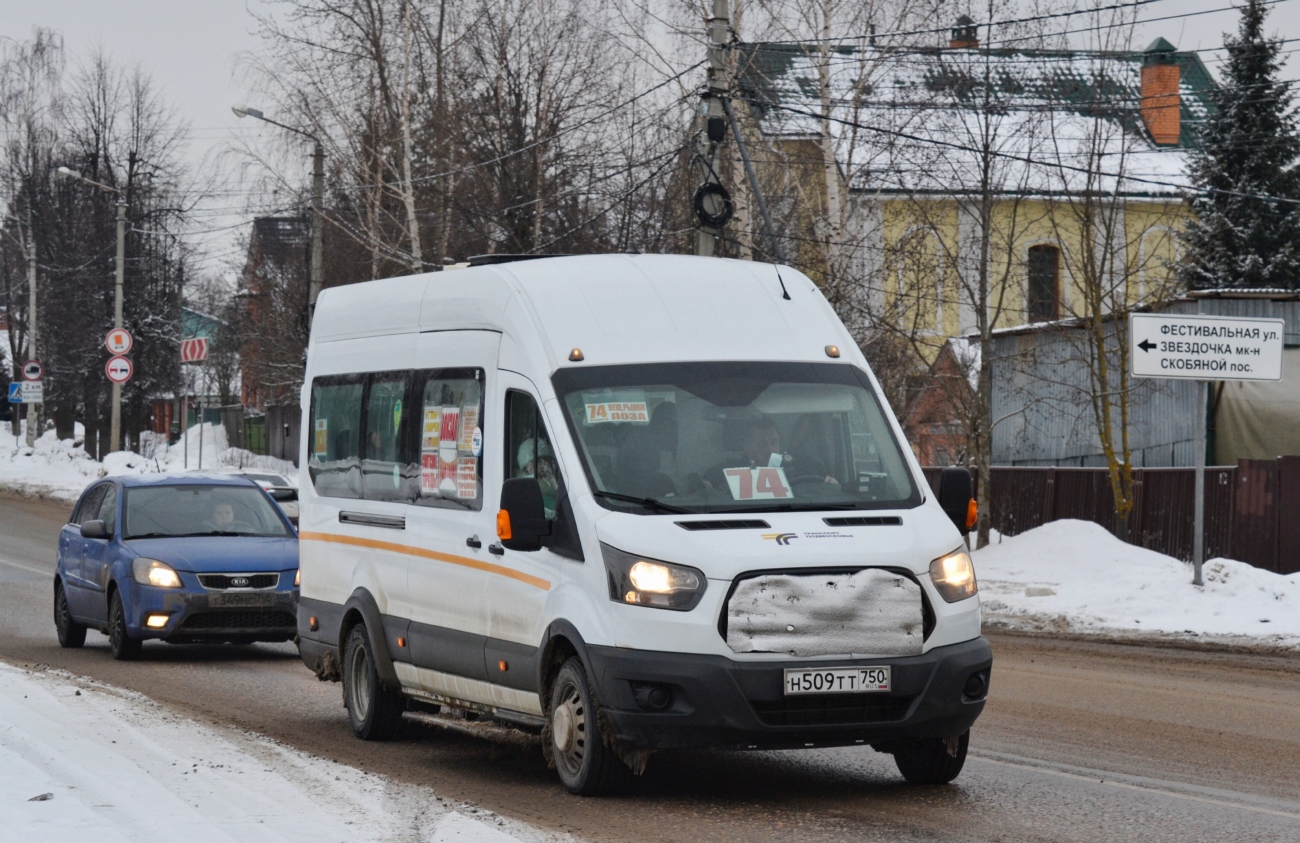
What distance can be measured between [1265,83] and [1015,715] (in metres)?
35.1

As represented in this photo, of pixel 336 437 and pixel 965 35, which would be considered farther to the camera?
pixel 965 35

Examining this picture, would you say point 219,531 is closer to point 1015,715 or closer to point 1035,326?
point 1015,715

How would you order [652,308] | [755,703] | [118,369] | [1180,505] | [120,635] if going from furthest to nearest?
[118,369], [1180,505], [120,635], [652,308], [755,703]

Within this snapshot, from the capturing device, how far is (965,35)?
28.1m

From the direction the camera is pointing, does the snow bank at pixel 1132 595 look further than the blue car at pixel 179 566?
Yes

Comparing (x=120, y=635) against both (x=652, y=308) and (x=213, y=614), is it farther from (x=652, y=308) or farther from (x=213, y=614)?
(x=652, y=308)

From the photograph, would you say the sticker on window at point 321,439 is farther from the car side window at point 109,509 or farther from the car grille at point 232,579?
the car side window at point 109,509

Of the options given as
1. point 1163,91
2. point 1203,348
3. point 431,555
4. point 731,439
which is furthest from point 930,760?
point 1163,91

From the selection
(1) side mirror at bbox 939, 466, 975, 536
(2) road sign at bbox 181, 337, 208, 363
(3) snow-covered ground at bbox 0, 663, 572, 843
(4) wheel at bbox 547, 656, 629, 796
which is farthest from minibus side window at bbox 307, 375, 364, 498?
(2) road sign at bbox 181, 337, 208, 363

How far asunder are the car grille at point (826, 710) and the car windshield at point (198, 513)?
29.4ft

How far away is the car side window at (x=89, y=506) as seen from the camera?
16672mm

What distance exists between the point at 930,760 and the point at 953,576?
1035 millimetres

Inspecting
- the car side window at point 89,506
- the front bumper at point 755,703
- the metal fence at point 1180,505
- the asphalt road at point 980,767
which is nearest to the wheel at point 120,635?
the asphalt road at point 980,767

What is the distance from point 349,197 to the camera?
128 ft
